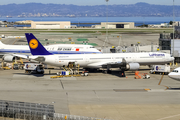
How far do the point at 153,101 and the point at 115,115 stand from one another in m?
8.35

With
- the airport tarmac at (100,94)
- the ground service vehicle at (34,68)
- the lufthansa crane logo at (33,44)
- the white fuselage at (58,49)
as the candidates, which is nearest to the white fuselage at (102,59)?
the ground service vehicle at (34,68)

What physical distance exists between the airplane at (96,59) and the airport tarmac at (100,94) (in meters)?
2.22

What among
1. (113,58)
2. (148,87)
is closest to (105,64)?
(113,58)

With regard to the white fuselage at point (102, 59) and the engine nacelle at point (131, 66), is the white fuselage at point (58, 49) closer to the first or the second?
the white fuselage at point (102, 59)

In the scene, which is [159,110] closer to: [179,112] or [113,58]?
[179,112]

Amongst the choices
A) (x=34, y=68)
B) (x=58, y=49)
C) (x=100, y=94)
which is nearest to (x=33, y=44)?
(x=34, y=68)

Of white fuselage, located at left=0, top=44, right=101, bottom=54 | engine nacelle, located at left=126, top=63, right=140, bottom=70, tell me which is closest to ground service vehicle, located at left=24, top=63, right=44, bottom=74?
white fuselage, located at left=0, top=44, right=101, bottom=54

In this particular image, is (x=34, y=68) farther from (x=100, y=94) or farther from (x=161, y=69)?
(x=161, y=69)

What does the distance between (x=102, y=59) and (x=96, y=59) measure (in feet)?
4.29

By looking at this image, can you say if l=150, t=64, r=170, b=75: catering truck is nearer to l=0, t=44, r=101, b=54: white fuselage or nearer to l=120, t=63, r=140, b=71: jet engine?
l=120, t=63, r=140, b=71: jet engine

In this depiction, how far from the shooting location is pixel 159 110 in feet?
110

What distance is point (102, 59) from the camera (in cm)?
5947

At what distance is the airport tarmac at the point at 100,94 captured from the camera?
107 ft

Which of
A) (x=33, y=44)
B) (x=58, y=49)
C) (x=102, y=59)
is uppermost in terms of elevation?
(x=33, y=44)
